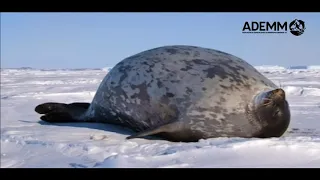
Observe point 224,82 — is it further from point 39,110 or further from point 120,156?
point 39,110

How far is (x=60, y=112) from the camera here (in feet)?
11.7

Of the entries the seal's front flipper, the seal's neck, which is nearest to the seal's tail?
the seal's front flipper

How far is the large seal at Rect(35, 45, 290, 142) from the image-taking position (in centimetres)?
273

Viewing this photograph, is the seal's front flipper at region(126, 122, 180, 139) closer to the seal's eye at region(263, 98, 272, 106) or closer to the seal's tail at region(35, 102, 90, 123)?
the seal's eye at region(263, 98, 272, 106)

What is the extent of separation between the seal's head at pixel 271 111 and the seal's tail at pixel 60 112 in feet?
5.12

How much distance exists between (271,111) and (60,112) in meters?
1.82

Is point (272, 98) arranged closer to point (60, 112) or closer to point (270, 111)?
point (270, 111)

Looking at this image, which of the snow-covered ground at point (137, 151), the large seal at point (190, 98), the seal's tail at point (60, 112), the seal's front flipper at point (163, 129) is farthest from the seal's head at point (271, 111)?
the seal's tail at point (60, 112)

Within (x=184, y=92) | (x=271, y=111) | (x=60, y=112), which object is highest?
(x=184, y=92)

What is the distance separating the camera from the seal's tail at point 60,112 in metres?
3.50

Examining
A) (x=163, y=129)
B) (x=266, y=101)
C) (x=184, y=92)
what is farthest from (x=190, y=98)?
(x=266, y=101)

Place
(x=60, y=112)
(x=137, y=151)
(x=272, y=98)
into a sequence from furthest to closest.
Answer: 1. (x=60, y=112)
2. (x=272, y=98)
3. (x=137, y=151)

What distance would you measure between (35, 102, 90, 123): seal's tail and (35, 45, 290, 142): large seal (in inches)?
1.4

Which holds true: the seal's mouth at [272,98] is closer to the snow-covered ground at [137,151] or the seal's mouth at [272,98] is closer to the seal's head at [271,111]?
the seal's head at [271,111]
